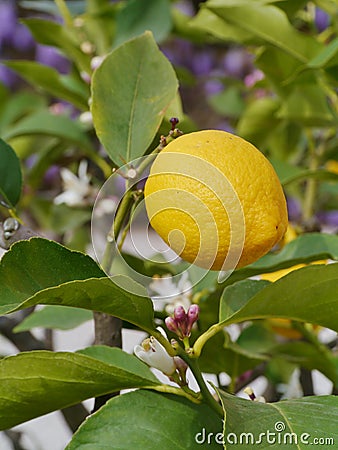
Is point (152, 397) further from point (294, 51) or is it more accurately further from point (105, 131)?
point (294, 51)

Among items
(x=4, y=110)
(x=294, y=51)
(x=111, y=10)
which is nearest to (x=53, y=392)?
(x=294, y=51)

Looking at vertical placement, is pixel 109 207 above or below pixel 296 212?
above

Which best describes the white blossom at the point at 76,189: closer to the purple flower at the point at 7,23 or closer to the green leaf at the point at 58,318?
the green leaf at the point at 58,318

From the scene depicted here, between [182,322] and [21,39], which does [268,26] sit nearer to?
[182,322]

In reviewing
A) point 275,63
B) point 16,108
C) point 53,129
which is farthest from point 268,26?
point 16,108

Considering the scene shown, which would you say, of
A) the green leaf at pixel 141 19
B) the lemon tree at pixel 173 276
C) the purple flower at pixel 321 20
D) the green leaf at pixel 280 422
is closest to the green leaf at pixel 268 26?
the lemon tree at pixel 173 276

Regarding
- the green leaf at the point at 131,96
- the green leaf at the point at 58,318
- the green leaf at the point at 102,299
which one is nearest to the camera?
the green leaf at the point at 102,299

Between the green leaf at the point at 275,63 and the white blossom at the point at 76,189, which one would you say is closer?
the green leaf at the point at 275,63
